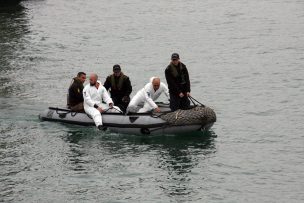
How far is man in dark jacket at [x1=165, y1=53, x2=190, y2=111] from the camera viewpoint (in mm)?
28656

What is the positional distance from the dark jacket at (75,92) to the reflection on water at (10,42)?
792 cm

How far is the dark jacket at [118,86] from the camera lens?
97.5 ft

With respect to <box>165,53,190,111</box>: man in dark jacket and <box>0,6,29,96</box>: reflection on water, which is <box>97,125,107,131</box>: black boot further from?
<box>0,6,29,96</box>: reflection on water

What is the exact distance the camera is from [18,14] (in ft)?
224

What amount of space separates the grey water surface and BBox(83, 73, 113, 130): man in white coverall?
3.37 ft

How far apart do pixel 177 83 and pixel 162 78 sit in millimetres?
14394

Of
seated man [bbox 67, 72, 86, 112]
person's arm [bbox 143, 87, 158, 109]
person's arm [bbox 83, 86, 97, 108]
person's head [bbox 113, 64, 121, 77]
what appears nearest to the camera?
person's arm [bbox 143, 87, 158, 109]

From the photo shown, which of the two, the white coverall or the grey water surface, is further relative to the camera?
the white coverall

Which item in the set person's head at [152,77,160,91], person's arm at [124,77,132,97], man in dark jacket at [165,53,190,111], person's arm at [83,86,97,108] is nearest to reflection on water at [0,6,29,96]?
person's arm at [83,86,97,108]

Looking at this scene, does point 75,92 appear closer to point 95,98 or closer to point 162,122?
point 95,98

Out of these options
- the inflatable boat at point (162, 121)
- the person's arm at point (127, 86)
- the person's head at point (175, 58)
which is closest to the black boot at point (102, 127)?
the inflatable boat at point (162, 121)

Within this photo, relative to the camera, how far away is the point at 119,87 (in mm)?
29859

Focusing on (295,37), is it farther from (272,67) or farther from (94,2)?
(94,2)

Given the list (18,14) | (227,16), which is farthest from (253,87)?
(18,14)
